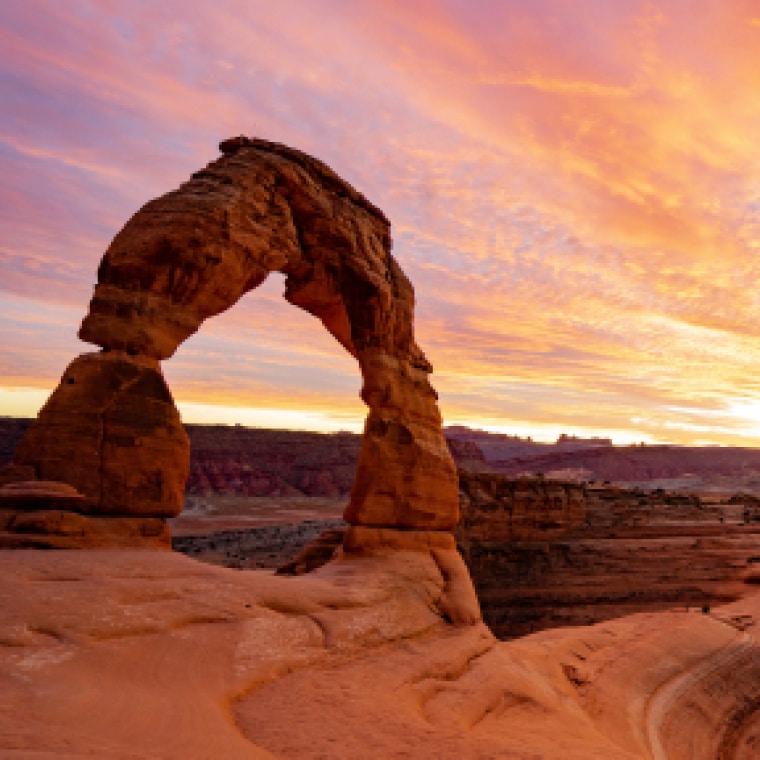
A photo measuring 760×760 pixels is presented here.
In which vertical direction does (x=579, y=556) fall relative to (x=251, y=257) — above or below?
below

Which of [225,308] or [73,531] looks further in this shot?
[225,308]

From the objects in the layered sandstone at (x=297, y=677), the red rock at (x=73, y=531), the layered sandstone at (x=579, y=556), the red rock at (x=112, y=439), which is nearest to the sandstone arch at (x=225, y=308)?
the red rock at (x=112, y=439)

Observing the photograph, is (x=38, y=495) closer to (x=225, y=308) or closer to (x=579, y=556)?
(x=225, y=308)

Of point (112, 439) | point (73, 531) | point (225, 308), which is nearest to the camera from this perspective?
point (73, 531)

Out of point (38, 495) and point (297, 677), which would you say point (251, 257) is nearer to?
point (38, 495)

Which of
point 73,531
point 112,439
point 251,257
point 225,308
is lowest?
point 73,531

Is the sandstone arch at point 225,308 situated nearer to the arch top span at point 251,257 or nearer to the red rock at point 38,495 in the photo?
the arch top span at point 251,257

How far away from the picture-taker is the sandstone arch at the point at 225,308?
8672mm

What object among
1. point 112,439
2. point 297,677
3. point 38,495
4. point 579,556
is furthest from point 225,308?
point 579,556

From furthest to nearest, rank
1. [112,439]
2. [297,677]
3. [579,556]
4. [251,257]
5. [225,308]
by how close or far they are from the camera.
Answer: [579,556] < [251,257] < [225,308] < [112,439] < [297,677]

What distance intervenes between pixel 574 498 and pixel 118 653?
22.7 meters

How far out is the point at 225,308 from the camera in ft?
34.1

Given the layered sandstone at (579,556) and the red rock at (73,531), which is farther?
the layered sandstone at (579,556)

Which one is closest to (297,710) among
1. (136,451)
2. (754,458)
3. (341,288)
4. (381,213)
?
(136,451)
